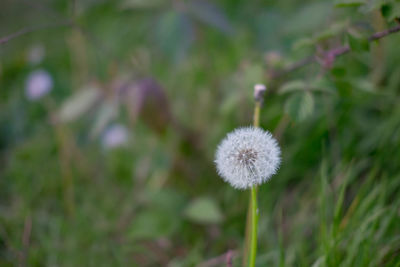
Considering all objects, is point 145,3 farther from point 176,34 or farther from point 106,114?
point 106,114

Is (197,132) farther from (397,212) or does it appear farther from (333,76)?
(397,212)

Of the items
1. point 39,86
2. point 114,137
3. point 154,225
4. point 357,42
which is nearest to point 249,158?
point 357,42

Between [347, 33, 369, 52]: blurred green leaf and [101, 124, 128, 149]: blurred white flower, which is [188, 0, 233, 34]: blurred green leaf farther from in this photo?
[101, 124, 128, 149]: blurred white flower

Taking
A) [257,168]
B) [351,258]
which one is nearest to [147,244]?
[351,258]

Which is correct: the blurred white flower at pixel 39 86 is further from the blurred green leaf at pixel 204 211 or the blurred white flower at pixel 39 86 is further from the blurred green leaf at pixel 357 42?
the blurred green leaf at pixel 357 42

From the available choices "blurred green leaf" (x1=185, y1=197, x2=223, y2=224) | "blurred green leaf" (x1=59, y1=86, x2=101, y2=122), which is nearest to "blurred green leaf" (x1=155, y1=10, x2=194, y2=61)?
"blurred green leaf" (x1=59, y1=86, x2=101, y2=122)
